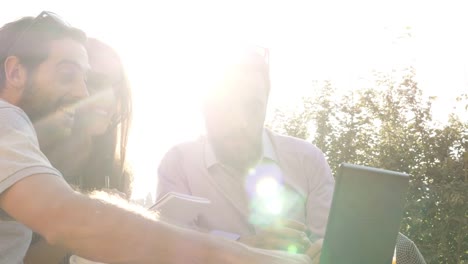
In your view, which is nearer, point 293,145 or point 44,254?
point 44,254

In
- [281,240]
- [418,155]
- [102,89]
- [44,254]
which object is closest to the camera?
[281,240]

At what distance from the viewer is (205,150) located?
3.29m

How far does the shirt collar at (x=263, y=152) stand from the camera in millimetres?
3166

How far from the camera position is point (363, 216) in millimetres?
1771

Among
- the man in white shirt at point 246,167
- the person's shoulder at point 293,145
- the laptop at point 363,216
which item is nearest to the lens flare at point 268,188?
the man in white shirt at point 246,167

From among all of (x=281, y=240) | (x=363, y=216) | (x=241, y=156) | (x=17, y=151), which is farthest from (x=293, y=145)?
(x=17, y=151)

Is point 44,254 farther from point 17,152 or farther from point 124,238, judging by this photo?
point 124,238

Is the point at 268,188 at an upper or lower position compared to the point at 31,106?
lower

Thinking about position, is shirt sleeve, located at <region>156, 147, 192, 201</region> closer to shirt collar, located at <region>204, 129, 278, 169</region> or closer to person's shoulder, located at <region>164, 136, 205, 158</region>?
person's shoulder, located at <region>164, 136, 205, 158</region>

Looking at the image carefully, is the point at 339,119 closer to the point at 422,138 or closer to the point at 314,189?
the point at 422,138

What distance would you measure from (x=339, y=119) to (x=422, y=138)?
591 centimetres

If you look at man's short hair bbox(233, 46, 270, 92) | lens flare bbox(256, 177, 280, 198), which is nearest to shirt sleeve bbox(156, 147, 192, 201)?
lens flare bbox(256, 177, 280, 198)

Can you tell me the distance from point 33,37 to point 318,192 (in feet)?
5.67

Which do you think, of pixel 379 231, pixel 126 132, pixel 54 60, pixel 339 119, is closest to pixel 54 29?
pixel 54 60
